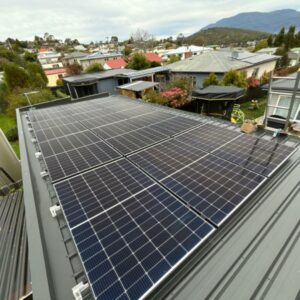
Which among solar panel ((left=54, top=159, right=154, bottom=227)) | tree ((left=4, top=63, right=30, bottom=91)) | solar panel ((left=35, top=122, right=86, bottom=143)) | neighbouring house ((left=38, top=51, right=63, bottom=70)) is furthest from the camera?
neighbouring house ((left=38, top=51, right=63, bottom=70))

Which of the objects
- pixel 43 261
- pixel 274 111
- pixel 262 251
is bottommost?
pixel 274 111

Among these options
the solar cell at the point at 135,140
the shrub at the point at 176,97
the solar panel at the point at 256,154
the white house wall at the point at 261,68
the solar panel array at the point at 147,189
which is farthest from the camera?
the white house wall at the point at 261,68

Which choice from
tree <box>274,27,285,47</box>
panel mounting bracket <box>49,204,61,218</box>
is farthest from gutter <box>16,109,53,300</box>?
tree <box>274,27,285,47</box>

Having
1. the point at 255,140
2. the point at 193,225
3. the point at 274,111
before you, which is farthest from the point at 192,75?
the point at 193,225

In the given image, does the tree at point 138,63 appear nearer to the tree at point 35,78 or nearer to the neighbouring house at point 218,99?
the tree at point 35,78

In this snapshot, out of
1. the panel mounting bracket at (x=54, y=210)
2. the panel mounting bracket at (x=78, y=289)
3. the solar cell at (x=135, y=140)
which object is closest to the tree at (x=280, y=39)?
the solar cell at (x=135, y=140)

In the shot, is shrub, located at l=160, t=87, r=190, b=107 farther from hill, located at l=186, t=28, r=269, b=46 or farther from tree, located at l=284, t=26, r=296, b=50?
hill, located at l=186, t=28, r=269, b=46

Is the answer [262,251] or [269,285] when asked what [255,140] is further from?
[269,285]
